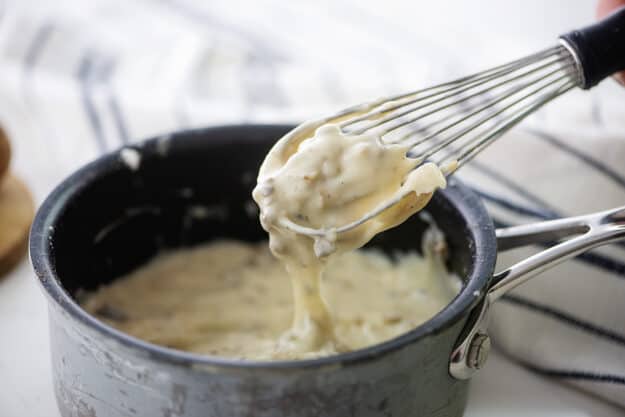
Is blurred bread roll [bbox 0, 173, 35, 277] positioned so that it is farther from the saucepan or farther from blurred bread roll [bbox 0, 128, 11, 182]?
the saucepan

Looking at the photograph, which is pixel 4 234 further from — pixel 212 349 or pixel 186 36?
pixel 186 36

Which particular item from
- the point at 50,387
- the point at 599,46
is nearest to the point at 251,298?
the point at 50,387

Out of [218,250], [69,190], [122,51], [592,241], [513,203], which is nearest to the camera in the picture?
[592,241]

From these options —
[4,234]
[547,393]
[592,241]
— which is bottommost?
[547,393]

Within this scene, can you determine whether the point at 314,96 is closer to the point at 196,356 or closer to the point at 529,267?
the point at 529,267

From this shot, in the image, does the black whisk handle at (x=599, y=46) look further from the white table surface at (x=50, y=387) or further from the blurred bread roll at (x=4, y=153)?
the blurred bread roll at (x=4, y=153)

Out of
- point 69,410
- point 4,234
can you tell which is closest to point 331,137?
point 69,410

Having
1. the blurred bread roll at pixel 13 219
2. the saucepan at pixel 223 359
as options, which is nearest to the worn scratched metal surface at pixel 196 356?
the saucepan at pixel 223 359
